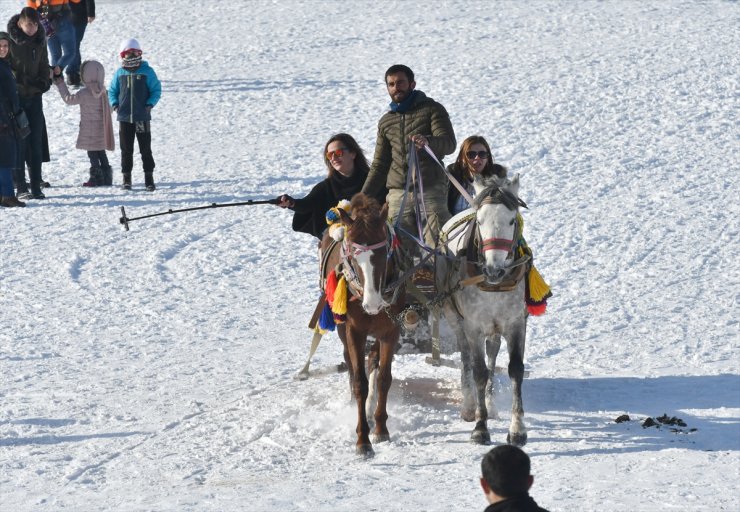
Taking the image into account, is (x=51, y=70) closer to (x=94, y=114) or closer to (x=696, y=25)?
(x=94, y=114)

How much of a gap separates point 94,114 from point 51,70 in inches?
29.2

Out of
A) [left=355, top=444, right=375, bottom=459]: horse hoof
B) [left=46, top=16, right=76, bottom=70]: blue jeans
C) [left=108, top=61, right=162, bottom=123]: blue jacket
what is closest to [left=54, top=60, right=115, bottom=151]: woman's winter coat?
[left=108, top=61, right=162, bottom=123]: blue jacket

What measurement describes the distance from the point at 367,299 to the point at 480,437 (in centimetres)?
120

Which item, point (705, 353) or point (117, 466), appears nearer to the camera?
point (117, 466)

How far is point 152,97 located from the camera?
1444cm

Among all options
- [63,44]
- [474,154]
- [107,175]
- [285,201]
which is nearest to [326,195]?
[285,201]

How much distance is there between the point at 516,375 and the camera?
26.2 feet

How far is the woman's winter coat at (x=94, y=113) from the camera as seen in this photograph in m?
15.0

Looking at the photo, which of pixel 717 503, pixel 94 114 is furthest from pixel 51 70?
pixel 717 503

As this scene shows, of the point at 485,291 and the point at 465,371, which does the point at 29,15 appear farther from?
the point at 485,291

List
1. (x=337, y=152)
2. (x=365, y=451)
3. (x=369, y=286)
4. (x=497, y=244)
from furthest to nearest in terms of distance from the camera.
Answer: (x=337, y=152)
(x=365, y=451)
(x=369, y=286)
(x=497, y=244)

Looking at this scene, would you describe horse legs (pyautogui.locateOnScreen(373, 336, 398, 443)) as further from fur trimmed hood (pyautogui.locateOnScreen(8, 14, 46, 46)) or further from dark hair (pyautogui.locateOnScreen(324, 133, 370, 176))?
fur trimmed hood (pyautogui.locateOnScreen(8, 14, 46, 46))

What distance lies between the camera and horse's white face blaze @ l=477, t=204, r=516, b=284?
7.43m

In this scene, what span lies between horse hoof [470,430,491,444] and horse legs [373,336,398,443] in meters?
0.56
